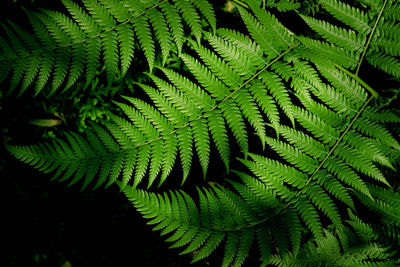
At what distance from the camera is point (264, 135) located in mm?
1628

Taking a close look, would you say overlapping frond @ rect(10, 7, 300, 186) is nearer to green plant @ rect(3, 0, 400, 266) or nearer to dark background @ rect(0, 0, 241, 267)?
green plant @ rect(3, 0, 400, 266)

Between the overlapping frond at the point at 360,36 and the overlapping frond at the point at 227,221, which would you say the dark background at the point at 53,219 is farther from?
the overlapping frond at the point at 360,36

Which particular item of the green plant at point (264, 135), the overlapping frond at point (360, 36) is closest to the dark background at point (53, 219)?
the green plant at point (264, 135)

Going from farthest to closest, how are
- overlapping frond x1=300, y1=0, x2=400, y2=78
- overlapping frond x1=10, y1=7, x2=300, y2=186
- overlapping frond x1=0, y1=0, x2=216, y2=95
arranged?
1. overlapping frond x1=300, y1=0, x2=400, y2=78
2. overlapping frond x1=10, y1=7, x2=300, y2=186
3. overlapping frond x1=0, y1=0, x2=216, y2=95

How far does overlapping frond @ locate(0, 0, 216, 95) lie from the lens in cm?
141

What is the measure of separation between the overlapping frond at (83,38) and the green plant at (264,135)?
0.09ft

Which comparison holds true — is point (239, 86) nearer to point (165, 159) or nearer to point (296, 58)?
point (296, 58)

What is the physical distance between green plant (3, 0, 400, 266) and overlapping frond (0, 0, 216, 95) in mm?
28

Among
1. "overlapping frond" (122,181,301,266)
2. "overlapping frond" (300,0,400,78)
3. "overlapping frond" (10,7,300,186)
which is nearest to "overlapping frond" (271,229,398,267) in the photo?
"overlapping frond" (122,181,301,266)

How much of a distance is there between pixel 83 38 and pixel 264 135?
114cm

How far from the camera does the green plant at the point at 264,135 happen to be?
5.21 feet

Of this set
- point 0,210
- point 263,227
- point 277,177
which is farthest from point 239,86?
point 0,210

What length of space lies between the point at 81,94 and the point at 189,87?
1.11m

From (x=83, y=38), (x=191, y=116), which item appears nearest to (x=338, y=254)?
(x=191, y=116)
